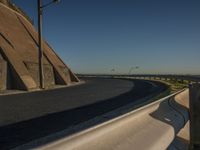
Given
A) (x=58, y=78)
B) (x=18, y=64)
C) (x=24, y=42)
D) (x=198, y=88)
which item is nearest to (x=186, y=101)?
(x=198, y=88)

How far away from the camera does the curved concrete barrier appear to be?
5.04 m

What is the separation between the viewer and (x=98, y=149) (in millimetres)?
5395

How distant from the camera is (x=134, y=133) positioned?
6969 millimetres

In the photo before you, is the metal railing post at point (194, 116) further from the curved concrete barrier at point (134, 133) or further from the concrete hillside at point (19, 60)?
the concrete hillside at point (19, 60)

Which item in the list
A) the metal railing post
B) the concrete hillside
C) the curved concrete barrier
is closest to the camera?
the curved concrete barrier

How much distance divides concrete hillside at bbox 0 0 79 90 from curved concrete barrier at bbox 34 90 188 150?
64.1 feet

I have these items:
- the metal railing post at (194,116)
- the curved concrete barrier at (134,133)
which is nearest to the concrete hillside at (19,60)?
the curved concrete barrier at (134,133)

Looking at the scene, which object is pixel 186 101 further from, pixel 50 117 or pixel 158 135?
pixel 158 135

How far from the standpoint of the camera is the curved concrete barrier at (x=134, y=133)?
5.04m

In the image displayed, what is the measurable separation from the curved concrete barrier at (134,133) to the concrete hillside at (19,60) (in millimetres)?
19535

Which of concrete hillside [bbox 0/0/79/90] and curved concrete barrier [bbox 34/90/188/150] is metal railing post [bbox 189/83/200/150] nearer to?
curved concrete barrier [bbox 34/90/188/150]

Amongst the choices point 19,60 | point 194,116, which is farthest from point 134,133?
point 19,60

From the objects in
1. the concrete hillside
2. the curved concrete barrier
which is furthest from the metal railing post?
the concrete hillside

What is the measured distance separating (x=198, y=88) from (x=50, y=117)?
5.52 metres
